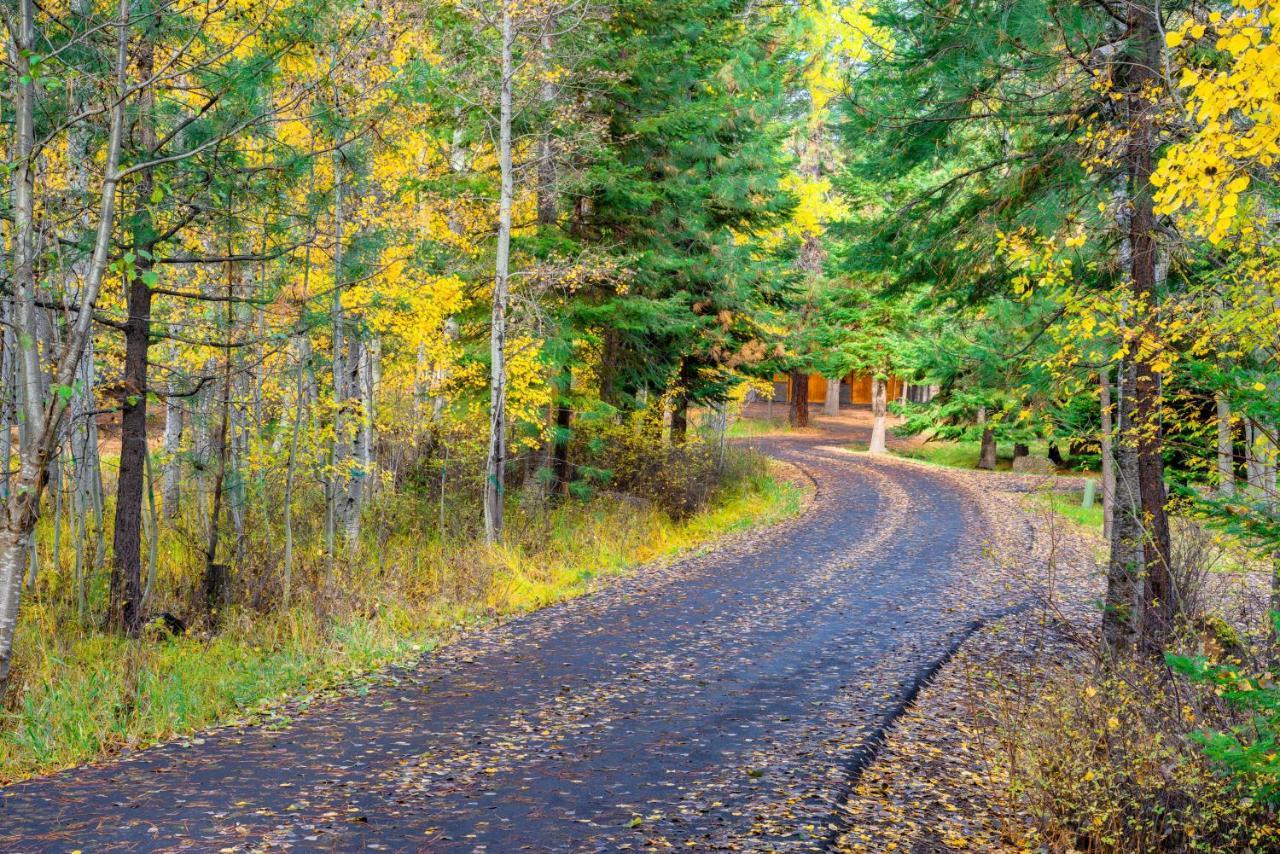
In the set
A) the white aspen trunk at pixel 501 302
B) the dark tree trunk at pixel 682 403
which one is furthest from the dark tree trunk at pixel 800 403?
the white aspen trunk at pixel 501 302

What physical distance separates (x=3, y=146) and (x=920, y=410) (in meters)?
26.2

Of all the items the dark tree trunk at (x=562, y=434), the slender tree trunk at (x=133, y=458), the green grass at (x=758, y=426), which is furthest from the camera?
the green grass at (x=758, y=426)

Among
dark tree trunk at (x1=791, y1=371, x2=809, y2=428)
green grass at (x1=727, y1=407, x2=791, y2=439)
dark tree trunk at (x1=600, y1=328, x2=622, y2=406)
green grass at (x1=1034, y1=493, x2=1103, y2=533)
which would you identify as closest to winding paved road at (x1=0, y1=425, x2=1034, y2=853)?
dark tree trunk at (x1=600, y1=328, x2=622, y2=406)

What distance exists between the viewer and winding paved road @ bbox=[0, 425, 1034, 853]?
17.3 feet

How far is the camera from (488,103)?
14656 millimetres

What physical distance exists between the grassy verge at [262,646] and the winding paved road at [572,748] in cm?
44

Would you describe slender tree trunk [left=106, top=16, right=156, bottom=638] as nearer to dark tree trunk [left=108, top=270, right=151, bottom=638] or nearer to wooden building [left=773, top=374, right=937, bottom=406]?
dark tree trunk [left=108, top=270, right=151, bottom=638]

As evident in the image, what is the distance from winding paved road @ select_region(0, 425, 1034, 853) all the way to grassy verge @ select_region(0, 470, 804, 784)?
0.44 meters

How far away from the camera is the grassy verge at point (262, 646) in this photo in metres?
6.84

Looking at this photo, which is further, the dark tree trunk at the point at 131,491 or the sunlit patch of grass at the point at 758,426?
the sunlit patch of grass at the point at 758,426

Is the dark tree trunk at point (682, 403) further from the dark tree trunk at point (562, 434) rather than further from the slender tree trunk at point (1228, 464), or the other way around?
the slender tree trunk at point (1228, 464)

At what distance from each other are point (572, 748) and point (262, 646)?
13.6 feet

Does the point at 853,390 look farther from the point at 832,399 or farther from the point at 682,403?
the point at 682,403

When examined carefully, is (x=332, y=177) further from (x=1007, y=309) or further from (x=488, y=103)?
(x=1007, y=309)
